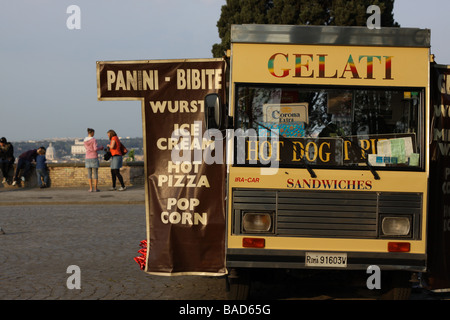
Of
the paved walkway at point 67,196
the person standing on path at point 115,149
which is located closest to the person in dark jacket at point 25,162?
the paved walkway at point 67,196

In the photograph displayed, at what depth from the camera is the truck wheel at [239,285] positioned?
6.08 m

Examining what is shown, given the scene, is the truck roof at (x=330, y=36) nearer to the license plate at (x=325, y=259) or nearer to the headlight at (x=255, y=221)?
the headlight at (x=255, y=221)

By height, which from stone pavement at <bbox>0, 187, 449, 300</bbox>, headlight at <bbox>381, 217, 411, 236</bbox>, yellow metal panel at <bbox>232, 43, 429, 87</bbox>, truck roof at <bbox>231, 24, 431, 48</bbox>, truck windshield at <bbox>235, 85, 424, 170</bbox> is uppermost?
truck roof at <bbox>231, 24, 431, 48</bbox>

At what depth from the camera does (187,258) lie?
20.8 ft

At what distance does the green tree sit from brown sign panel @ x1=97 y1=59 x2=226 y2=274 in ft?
90.1

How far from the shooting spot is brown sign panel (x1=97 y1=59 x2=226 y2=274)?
627 cm

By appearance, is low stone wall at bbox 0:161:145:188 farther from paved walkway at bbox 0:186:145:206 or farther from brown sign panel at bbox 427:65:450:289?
brown sign panel at bbox 427:65:450:289

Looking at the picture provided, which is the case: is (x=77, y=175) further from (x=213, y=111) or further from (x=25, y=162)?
(x=213, y=111)

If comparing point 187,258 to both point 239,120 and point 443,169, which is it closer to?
point 239,120

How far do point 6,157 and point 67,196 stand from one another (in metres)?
4.62

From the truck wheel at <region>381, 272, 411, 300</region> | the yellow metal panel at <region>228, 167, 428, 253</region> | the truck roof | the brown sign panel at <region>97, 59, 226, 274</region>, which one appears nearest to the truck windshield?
the yellow metal panel at <region>228, 167, 428, 253</region>

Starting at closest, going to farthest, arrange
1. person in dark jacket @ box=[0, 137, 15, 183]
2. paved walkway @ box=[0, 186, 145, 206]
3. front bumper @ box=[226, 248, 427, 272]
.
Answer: front bumper @ box=[226, 248, 427, 272] < paved walkway @ box=[0, 186, 145, 206] < person in dark jacket @ box=[0, 137, 15, 183]

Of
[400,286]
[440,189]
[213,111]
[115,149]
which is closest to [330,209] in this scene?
[400,286]

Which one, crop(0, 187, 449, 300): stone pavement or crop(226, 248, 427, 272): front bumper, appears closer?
crop(226, 248, 427, 272): front bumper
